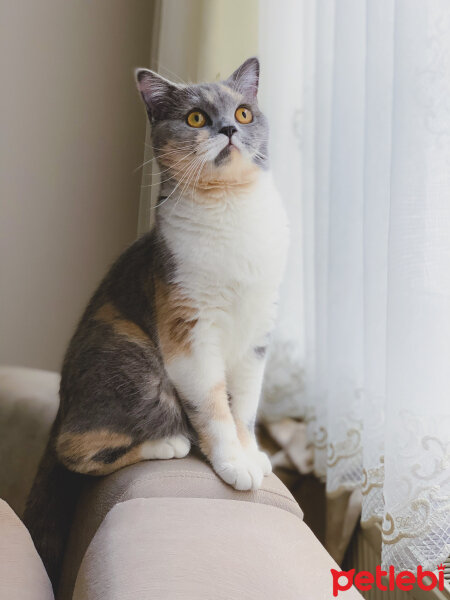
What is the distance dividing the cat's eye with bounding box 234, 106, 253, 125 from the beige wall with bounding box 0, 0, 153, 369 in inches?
38.2

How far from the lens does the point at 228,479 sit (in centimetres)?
87

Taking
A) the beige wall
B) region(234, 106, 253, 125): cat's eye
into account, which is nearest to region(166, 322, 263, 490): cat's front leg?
region(234, 106, 253, 125): cat's eye

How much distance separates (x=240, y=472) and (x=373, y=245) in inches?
17.6

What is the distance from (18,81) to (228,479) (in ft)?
4.92

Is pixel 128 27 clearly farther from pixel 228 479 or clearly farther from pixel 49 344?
pixel 228 479

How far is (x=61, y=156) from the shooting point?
1855mm

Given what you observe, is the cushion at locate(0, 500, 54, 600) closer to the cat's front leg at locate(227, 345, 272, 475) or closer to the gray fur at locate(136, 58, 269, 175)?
the cat's front leg at locate(227, 345, 272, 475)

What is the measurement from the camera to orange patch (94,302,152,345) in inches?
38.5

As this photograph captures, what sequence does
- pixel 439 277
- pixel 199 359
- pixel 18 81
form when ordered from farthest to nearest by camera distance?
pixel 18 81
pixel 199 359
pixel 439 277

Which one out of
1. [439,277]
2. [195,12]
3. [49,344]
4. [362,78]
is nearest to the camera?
[439,277]

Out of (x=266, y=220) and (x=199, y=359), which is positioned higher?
(x=266, y=220)

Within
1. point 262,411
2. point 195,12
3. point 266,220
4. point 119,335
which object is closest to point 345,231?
point 266,220

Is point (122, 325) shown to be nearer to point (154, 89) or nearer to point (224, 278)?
point (224, 278)

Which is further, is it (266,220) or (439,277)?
(266,220)
